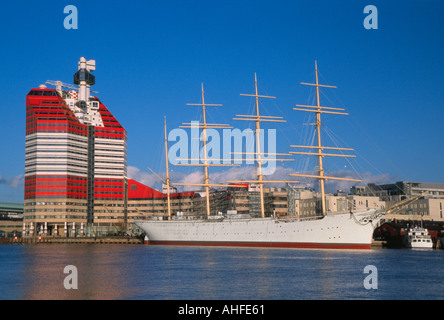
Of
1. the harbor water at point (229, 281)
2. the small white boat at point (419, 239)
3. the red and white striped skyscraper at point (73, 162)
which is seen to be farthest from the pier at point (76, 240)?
the harbor water at point (229, 281)

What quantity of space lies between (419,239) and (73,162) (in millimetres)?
118099

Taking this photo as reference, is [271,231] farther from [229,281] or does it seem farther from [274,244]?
[229,281]

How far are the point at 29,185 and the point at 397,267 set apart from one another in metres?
146

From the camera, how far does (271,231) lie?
99.8m

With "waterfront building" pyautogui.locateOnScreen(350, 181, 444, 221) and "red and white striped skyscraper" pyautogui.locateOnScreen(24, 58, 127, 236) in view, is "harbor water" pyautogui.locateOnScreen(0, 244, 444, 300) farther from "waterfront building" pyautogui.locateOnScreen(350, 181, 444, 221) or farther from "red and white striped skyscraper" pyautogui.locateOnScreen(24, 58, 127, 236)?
"red and white striped skyscraper" pyautogui.locateOnScreen(24, 58, 127, 236)

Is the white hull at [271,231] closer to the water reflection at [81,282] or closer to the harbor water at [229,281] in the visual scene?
the harbor water at [229,281]

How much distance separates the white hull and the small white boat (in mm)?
21382

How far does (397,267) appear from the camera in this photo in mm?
56344

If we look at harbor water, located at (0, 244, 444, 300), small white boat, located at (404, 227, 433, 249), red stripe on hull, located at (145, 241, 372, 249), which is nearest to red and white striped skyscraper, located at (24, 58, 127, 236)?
red stripe on hull, located at (145, 241, 372, 249)

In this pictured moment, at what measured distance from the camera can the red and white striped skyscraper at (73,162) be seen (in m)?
173

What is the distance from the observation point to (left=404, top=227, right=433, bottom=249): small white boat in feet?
343

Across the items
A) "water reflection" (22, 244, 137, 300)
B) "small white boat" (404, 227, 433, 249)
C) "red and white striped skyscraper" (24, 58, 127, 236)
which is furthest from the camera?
"red and white striped skyscraper" (24, 58, 127, 236)
